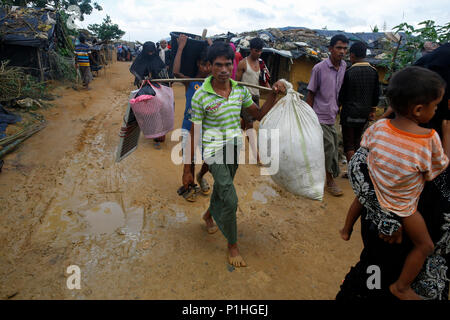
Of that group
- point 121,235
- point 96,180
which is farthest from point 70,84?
point 121,235

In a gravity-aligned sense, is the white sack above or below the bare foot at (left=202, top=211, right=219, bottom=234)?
above

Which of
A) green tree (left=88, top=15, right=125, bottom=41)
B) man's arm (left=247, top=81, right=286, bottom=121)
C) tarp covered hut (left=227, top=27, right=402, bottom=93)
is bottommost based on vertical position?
man's arm (left=247, top=81, right=286, bottom=121)

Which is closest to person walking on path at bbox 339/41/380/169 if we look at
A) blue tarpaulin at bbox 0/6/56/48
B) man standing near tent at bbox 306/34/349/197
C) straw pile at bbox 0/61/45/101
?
man standing near tent at bbox 306/34/349/197

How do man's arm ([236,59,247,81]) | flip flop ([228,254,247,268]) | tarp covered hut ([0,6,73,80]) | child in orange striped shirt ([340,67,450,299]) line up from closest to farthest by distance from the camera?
child in orange striped shirt ([340,67,450,299]) < flip flop ([228,254,247,268]) < man's arm ([236,59,247,81]) < tarp covered hut ([0,6,73,80])

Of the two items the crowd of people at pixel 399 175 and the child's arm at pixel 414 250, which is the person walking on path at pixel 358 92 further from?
the child's arm at pixel 414 250

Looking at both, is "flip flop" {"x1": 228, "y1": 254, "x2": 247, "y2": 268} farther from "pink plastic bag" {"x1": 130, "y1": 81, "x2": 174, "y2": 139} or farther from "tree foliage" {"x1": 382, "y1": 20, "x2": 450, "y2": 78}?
"tree foliage" {"x1": 382, "y1": 20, "x2": 450, "y2": 78}

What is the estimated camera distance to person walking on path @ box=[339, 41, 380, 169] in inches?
130

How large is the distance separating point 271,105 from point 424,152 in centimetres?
119

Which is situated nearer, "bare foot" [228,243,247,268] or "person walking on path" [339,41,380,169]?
"bare foot" [228,243,247,268]

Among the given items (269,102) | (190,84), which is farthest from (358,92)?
(190,84)

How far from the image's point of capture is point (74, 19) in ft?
42.3

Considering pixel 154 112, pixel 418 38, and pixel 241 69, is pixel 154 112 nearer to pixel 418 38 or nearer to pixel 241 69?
pixel 241 69

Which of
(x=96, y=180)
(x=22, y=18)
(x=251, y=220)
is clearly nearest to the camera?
(x=251, y=220)

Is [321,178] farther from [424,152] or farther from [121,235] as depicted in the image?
[121,235]
